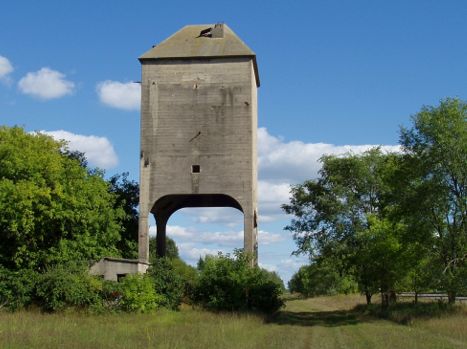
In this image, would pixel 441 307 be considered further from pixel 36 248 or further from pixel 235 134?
pixel 36 248

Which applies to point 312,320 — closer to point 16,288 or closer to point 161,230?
point 161,230

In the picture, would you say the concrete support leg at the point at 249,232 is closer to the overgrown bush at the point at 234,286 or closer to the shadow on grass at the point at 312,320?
the overgrown bush at the point at 234,286

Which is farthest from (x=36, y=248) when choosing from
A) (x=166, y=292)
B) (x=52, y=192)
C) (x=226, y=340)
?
(x=226, y=340)

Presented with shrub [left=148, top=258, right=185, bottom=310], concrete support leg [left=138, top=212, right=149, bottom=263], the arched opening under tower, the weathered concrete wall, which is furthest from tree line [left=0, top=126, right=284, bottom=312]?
the arched opening under tower

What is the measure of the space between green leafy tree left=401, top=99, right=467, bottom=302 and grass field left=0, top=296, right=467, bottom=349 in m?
2.89

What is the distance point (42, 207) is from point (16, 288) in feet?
13.7

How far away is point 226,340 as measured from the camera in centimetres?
1905

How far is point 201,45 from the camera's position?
36.7 m

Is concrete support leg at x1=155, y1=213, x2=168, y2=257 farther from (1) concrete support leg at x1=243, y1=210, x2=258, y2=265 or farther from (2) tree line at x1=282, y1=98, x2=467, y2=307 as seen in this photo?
(2) tree line at x1=282, y1=98, x2=467, y2=307

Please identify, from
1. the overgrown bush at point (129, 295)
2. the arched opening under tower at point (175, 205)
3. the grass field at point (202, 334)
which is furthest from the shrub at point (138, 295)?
the arched opening under tower at point (175, 205)

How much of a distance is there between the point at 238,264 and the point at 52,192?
10279mm

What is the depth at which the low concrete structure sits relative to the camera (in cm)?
3253

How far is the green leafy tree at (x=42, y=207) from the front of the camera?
1219 inches

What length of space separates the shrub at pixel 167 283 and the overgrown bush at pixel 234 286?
119 centimetres
